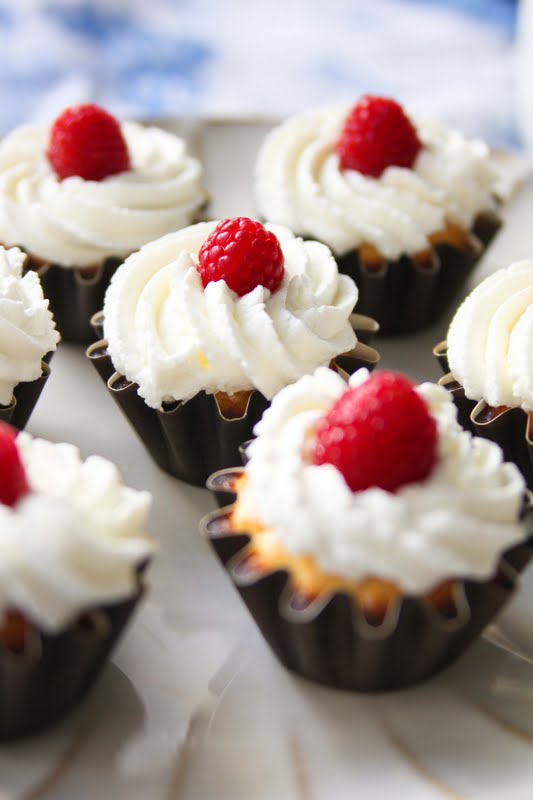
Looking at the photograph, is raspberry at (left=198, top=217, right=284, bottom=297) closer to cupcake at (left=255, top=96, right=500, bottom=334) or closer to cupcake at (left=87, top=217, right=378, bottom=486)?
cupcake at (left=87, top=217, right=378, bottom=486)

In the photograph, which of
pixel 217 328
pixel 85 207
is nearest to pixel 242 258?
pixel 217 328

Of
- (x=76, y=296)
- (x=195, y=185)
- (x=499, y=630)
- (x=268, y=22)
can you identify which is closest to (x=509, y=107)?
(x=268, y=22)

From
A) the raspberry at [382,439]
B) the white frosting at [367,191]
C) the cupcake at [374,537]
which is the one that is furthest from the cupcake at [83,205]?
the raspberry at [382,439]

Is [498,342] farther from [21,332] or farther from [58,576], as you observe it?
[58,576]

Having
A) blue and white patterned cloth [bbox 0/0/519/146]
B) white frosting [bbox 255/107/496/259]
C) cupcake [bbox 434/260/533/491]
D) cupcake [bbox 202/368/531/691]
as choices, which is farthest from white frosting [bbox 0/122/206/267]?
blue and white patterned cloth [bbox 0/0/519/146]

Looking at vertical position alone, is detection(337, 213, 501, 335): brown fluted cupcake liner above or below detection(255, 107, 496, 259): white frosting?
below

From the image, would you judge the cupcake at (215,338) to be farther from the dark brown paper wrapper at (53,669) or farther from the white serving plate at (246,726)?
the dark brown paper wrapper at (53,669)
